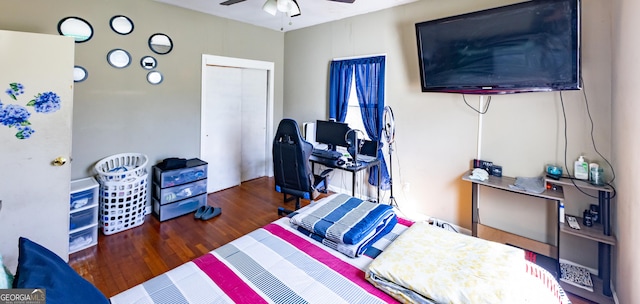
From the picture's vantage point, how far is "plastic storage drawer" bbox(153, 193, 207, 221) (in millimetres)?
3289

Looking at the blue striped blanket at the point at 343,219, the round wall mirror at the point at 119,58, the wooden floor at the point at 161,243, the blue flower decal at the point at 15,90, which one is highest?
the round wall mirror at the point at 119,58

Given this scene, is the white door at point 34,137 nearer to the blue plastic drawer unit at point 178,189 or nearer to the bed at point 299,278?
the blue plastic drawer unit at point 178,189

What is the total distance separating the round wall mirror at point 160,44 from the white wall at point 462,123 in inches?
78.8

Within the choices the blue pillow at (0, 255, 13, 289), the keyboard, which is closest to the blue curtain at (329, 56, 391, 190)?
the keyboard

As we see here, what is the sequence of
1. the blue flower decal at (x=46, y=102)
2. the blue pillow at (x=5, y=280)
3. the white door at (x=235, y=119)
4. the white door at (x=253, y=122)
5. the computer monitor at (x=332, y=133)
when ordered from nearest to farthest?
the blue pillow at (x=5, y=280)
the blue flower decal at (x=46, y=102)
the computer monitor at (x=332, y=133)
the white door at (x=235, y=119)
the white door at (x=253, y=122)

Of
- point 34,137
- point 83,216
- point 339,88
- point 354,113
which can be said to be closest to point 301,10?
point 339,88

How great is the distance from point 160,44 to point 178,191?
5.86ft

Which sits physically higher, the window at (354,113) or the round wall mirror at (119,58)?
the round wall mirror at (119,58)

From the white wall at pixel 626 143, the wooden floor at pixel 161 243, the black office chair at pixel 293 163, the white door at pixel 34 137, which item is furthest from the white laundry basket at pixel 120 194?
the white wall at pixel 626 143

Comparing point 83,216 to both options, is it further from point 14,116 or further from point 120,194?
point 14,116

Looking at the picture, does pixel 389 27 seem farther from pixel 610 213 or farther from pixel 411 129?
pixel 610 213

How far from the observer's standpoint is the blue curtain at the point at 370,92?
3.58 m

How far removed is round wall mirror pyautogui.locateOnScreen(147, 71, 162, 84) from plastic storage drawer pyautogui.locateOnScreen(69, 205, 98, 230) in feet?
5.06

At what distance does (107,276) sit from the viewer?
7.50ft
